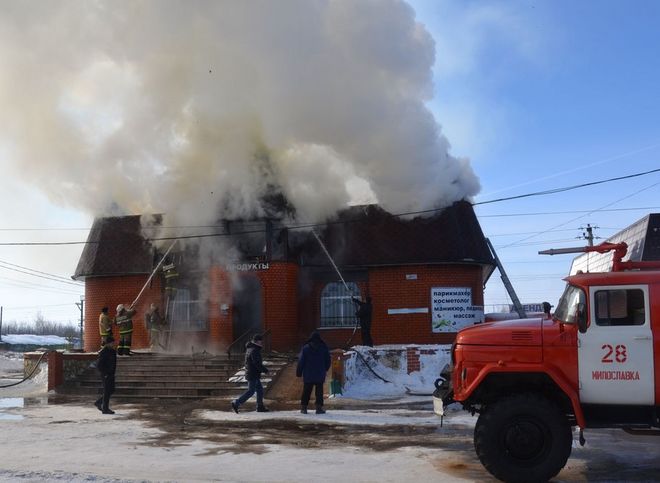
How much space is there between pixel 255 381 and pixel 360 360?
437 centimetres

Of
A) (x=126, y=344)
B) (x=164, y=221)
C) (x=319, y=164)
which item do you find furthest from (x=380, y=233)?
(x=126, y=344)

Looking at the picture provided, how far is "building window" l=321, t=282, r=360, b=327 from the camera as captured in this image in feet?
67.5

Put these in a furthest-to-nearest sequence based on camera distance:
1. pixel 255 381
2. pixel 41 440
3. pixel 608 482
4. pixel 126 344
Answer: pixel 126 344 < pixel 255 381 < pixel 41 440 < pixel 608 482

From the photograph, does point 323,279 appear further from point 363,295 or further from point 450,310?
point 450,310

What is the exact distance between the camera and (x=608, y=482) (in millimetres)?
7027

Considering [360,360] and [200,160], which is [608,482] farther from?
[200,160]

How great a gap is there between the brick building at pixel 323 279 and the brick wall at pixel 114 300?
0.37 feet

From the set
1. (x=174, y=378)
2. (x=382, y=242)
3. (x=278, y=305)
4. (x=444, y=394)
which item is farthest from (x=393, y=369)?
(x=444, y=394)

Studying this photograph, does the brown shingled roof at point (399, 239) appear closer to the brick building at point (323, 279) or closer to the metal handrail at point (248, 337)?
the brick building at point (323, 279)

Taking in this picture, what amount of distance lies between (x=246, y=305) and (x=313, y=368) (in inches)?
334

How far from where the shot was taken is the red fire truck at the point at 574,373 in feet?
23.2

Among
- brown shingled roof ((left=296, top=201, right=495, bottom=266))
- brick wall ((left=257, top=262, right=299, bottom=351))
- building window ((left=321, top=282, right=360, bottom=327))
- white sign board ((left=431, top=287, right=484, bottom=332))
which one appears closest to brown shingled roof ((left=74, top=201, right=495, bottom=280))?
brown shingled roof ((left=296, top=201, right=495, bottom=266))

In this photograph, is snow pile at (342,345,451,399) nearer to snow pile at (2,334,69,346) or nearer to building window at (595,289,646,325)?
building window at (595,289,646,325)

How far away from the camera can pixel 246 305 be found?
68.6 feet
